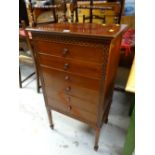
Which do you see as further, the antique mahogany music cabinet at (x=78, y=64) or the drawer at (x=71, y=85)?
the drawer at (x=71, y=85)

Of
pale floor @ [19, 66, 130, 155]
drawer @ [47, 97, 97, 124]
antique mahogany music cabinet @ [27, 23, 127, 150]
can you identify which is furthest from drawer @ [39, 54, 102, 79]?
pale floor @ [19, 66, 130, 155]

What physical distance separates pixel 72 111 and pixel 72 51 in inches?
21.5

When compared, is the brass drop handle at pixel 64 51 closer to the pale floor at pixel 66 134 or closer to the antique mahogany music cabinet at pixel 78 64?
the antique mahogany music cabinet at pixel 78 64

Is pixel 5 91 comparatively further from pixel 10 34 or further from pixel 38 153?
pixel 38 153

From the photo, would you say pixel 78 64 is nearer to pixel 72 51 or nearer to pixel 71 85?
pixel 72 51

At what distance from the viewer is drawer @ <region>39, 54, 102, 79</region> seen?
935 mm

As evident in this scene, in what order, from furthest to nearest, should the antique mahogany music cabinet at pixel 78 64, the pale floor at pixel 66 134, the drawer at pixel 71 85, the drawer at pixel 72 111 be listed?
the pale floor at pixel 66 134 < the drawer at pixel 72 111 < the drawer at pixel 71 85 < the antique mahogany music cabinet at pixel 78 64

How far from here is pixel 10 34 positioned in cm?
56

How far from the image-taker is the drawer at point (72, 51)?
88 cm

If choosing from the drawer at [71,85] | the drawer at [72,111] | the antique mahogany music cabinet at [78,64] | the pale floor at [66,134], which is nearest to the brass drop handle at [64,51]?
the antique mahogany music cabinet at [78,64]

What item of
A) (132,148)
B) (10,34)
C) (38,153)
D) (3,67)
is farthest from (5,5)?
(38,153)

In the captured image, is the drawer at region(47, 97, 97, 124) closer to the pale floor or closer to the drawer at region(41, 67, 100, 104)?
the drawer at region(41, 67, 100, 104)
